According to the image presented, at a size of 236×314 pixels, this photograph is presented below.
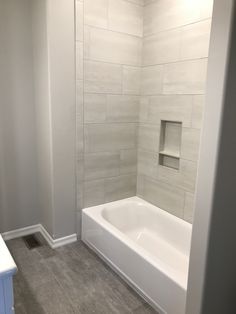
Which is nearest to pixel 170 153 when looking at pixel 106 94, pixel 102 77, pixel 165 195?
pixel 165 195

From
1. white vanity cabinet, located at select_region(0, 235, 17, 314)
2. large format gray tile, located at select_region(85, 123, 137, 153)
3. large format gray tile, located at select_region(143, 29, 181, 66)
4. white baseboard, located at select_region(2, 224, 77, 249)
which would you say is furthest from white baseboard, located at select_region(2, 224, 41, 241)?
large format gray tile, located at select_region(143, 29, 181, 66)

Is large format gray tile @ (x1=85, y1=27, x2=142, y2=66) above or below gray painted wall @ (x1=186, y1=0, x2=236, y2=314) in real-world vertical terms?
above

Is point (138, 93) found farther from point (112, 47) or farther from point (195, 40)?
point (195, 40)

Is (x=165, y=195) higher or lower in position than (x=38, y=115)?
lower

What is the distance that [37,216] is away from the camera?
9.41ft

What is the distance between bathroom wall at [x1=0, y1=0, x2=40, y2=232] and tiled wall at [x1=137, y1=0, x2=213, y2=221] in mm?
1211

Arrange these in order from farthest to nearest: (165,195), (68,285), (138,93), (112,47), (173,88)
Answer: (138,93) < (165,195) < (112,47) < (173,88) < (68,285)

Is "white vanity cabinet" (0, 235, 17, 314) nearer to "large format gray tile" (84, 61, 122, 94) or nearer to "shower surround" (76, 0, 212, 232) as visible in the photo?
"shower surround" (76, 0, 212, 232)

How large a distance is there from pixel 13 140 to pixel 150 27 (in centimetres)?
183

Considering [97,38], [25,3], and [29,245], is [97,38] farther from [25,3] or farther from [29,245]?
[29,245]

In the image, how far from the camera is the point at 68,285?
6.73 feet

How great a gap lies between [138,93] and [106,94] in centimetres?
41

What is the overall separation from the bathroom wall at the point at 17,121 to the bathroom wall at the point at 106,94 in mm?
573

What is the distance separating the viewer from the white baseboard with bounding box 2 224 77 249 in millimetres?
2576
